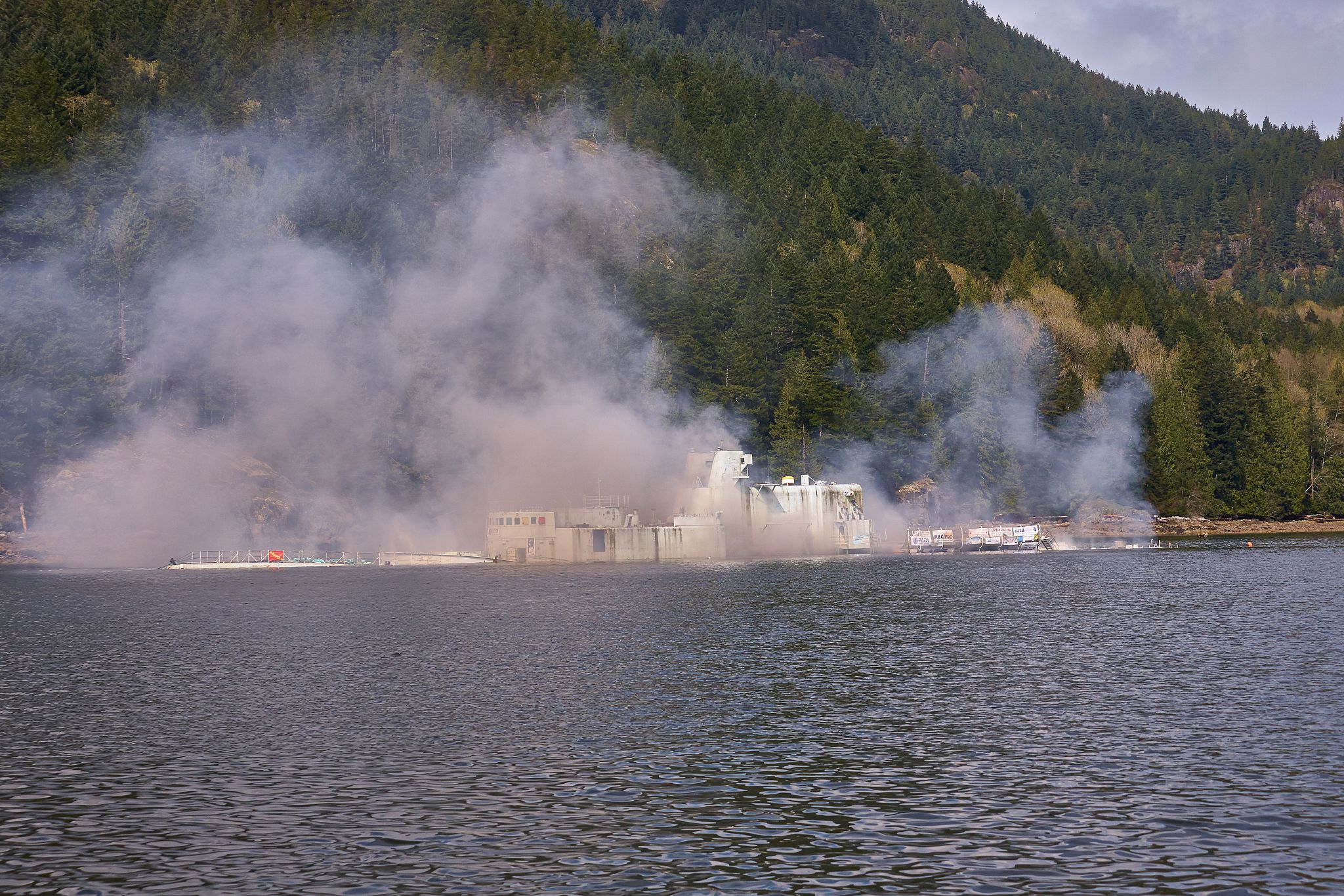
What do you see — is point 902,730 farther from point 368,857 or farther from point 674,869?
point 368,857


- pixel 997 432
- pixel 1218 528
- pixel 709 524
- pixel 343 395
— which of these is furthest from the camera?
pixel 1218 528

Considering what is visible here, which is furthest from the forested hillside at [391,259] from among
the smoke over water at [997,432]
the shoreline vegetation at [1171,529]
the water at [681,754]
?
the water at [681,754]

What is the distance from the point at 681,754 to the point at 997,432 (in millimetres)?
142581

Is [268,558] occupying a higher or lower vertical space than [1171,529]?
higher

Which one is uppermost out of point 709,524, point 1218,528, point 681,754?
point 709,524

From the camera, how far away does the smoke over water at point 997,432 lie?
168000mm

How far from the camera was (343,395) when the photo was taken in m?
157

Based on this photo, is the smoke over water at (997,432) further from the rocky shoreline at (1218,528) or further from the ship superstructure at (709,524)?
the ship superstructure at (709,524)

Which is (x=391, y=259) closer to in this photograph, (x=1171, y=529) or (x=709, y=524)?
(x=709, y=524)

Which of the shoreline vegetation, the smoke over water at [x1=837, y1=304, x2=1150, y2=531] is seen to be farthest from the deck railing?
the smoke over water at [x1=837, y1=304, x2=1150, y2=531]

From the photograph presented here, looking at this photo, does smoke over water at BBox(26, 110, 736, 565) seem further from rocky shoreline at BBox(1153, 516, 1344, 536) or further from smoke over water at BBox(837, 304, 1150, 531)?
rocky shoreline at BBox(1153, 516, 1344, 536)

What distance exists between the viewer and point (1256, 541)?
167875 millimetres

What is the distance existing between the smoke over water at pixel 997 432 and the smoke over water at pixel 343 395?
92.3 ft

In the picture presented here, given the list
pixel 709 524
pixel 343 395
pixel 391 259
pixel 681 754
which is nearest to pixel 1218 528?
pixel 709 524
